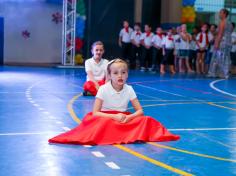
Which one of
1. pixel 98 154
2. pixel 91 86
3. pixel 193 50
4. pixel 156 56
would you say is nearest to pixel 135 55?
pixel 156 56

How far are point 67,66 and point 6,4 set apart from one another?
13.0ft

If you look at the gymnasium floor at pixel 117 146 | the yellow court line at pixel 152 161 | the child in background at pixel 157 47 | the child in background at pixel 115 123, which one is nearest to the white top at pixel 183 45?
the child in background at pixel 157 47

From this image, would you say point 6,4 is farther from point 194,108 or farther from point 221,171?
point 221,171

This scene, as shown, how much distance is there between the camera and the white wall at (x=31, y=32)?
21.0 metres

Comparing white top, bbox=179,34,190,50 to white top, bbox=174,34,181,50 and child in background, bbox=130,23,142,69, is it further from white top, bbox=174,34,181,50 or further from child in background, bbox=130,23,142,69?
child in background, bbox=130,23,142,69

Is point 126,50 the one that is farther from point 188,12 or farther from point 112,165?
point 112,165

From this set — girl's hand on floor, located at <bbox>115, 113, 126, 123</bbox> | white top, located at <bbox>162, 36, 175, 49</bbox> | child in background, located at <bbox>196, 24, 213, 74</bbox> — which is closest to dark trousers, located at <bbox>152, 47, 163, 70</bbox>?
white top, located at <bbox>162, 36, 175, 49</bbox>

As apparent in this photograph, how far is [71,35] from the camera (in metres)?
19.6

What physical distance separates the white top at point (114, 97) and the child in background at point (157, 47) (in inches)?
513

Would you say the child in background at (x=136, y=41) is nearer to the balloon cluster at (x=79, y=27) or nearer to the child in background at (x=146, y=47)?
the child in background at (x=146, y=47)

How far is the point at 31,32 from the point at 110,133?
16464 millimetres

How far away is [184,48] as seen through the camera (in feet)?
60.6

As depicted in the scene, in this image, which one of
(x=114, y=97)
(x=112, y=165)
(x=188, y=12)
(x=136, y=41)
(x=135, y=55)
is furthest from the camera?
(x=188, y=12)

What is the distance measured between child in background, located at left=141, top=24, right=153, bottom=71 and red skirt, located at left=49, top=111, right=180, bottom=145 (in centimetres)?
1341
